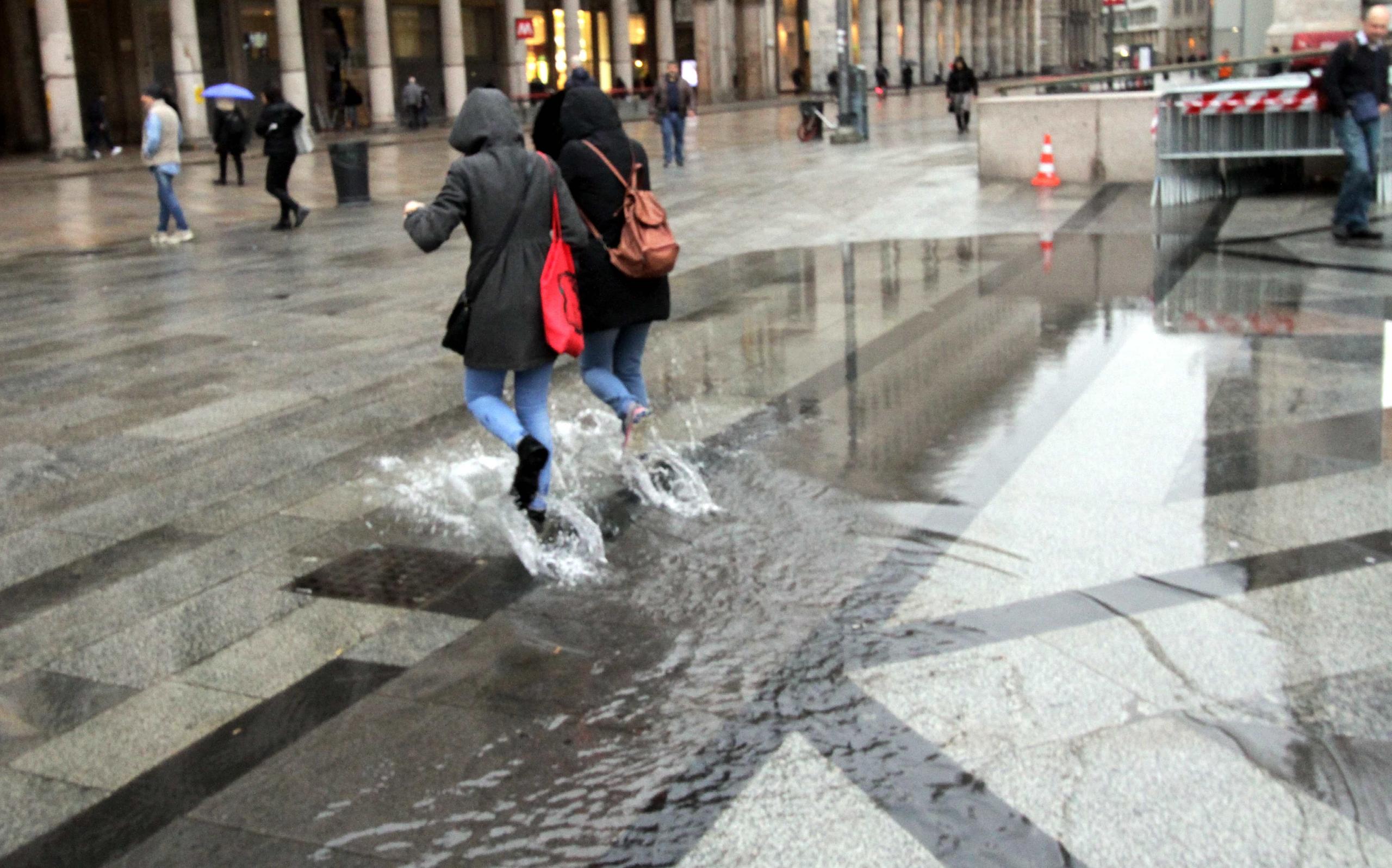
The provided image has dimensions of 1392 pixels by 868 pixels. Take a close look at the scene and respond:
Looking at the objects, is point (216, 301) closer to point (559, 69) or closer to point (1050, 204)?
point (1050, 204)

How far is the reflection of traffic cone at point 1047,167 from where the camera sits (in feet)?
58.7

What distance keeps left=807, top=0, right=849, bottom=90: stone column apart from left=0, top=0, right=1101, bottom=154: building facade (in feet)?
0.28

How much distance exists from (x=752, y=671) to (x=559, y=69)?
179ft

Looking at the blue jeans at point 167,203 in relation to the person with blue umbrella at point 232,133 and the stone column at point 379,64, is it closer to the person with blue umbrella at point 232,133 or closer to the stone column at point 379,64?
the person with blue umbrella at point 232,133

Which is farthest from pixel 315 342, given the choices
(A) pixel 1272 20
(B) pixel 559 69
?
(B) pixel 559 69

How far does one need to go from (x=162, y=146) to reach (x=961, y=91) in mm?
19278

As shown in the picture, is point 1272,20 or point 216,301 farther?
point 1272,20

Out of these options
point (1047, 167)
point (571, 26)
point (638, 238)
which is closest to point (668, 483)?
point (638, 238)

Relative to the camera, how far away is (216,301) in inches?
487

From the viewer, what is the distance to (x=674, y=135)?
1040 inches

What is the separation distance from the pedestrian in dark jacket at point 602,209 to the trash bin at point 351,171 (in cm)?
1477

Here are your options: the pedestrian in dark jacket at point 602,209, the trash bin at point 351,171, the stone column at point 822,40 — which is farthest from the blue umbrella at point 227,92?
the stone column at point 822,40

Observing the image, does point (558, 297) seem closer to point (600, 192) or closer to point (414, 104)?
point (600, 192)

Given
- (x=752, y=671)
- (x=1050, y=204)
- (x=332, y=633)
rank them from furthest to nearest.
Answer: (x=1050, y=204)
(x=332, y=633)
(x=752, y=671)
